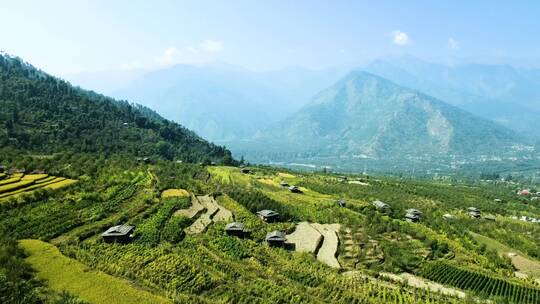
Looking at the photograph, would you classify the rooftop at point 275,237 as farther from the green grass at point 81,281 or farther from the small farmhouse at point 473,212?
the small farmhouse at point 473,212

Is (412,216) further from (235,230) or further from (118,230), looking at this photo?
(118,230)

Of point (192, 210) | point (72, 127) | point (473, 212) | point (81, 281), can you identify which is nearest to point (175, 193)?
point (192, 210)

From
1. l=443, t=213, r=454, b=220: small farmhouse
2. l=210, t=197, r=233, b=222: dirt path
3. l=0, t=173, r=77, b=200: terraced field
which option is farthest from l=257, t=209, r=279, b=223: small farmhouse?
l=443, t=213, r=454, b=220: small farmhouse

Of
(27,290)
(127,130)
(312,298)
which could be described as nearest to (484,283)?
(312,298)

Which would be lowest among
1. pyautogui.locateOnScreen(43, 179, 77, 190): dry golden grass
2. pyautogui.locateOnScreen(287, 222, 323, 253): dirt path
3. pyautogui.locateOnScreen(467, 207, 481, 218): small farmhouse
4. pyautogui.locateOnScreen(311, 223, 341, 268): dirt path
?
pyautogui.locateOnScreen(467, 207, 481, 218): small farmhouse

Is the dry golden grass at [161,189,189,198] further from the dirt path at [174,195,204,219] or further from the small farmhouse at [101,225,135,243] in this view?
the small farmhouse at [101,225,135,243]

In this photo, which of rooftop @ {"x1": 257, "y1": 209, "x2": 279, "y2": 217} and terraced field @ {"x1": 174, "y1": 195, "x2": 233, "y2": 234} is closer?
terraced field @ {"x1": 174, "y1": 195, "x2": 233, "y2": 234}
